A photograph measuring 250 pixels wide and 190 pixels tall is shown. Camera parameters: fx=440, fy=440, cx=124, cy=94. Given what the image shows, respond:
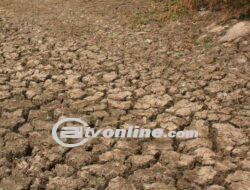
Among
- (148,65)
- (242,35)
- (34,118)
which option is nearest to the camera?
(34,118)

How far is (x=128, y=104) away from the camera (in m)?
4.66

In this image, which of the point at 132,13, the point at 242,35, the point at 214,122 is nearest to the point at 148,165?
the point at 214,122

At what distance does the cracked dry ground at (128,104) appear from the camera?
3553 mm

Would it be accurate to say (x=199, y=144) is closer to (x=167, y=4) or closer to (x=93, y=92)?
(x=93, y=92)

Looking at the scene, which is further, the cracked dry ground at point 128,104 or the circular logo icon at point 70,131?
the circular logo icon at point 70,131

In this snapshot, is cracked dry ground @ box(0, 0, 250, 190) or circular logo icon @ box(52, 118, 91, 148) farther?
circular logo icon @ box(52, 118, 91, 148)

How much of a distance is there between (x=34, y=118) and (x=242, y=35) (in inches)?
125

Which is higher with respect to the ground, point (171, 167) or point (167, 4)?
point (167, 4)

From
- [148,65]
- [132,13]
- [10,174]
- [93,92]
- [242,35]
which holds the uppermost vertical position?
[132,13]

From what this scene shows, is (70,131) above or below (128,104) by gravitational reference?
below

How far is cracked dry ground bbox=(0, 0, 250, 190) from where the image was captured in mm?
3553

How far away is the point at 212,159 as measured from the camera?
→ 12.0 ft

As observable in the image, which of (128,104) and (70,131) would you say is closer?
(70,131)

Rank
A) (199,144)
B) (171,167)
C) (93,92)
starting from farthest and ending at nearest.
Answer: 1. (93,92)
2. (199,144)
3. (171,167)
